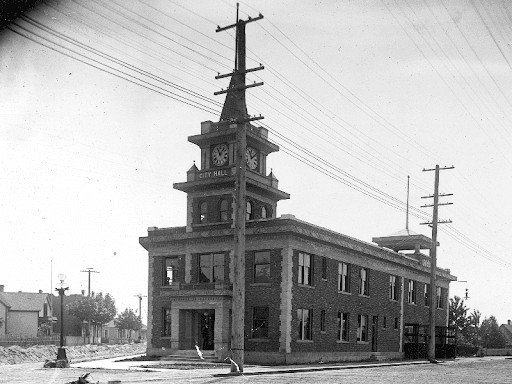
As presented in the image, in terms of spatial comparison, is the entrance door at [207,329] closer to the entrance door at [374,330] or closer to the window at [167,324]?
the window at [167,324]

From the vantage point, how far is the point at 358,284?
4272 centimetres

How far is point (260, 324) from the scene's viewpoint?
36188 millimetres

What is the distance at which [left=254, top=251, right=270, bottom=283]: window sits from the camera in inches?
1433

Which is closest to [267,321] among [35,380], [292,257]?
[292,257]

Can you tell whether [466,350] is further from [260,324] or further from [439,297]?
[260,324]

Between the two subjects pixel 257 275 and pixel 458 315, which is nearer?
pixel 257 275

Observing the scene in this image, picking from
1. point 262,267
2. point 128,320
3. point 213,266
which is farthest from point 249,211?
point 128,320

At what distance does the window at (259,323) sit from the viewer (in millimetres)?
35969

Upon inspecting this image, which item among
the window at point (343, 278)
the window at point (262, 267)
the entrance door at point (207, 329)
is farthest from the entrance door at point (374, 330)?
the entrance door at point (207, 329)

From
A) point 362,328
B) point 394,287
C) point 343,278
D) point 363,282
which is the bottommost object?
point 362,328

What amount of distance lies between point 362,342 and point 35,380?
85.2 ft

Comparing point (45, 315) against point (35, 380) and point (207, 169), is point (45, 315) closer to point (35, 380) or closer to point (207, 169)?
point (207, 169)

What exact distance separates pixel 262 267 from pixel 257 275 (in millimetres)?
533

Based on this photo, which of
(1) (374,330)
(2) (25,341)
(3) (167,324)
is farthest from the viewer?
(2) (25,341)
